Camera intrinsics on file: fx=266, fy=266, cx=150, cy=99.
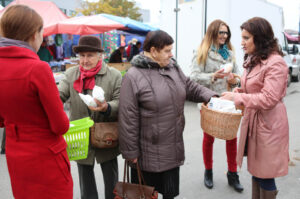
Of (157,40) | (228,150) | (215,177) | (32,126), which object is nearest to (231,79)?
(228,150)

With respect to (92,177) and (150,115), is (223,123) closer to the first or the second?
(150,115)

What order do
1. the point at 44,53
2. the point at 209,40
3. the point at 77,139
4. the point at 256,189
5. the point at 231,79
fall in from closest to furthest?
1. the point at 77,139
2. the point at 256,189
3. the point at 231,79
4. the point at 209,40
5. the point at 44,53

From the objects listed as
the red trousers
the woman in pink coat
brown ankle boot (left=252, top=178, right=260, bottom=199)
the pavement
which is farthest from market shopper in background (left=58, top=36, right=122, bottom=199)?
brown ankle boot (left=252, top=178, right=260, bottom=199)

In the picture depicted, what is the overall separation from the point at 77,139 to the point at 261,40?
5.80 feet

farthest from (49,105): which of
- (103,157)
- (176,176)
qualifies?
(176,176)

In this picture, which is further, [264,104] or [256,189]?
[256,189]

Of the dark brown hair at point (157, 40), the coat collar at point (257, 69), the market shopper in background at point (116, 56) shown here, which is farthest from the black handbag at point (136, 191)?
Answer: the market shopper in background at point (116, 56)

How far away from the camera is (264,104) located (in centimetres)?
218

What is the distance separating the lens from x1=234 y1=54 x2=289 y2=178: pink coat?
218 centimetres

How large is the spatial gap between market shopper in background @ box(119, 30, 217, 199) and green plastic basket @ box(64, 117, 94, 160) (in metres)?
0.29

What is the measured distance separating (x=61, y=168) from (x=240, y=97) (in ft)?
5.08

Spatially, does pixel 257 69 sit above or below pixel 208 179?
above

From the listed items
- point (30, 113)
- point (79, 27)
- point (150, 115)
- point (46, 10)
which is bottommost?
point (150, 115)

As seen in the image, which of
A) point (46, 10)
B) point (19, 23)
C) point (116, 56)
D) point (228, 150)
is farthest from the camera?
point (46, 10)
